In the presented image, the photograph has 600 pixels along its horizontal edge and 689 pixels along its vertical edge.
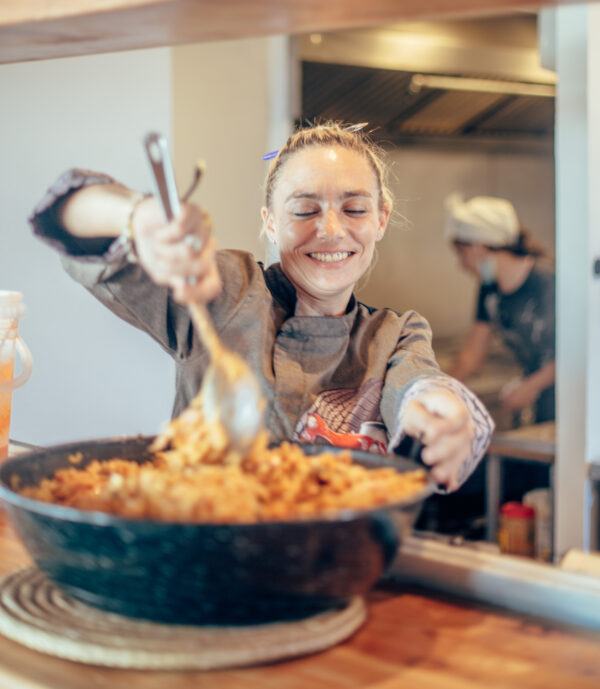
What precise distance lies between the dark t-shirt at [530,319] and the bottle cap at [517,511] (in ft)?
1.78

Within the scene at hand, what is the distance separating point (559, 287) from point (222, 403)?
2.26 m

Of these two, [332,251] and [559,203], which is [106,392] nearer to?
[332,251]

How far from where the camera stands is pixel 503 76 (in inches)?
134

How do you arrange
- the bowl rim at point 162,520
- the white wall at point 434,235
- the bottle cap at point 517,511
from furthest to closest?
the white wall at point 434,235, the bottle cap at point 517,511, the bowl rim at point 162,520

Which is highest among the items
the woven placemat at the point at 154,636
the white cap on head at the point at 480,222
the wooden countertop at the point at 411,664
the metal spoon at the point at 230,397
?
the white cap on head at the point at 480,222

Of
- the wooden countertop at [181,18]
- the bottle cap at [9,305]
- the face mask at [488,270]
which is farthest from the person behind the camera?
the face mask at [488,270]

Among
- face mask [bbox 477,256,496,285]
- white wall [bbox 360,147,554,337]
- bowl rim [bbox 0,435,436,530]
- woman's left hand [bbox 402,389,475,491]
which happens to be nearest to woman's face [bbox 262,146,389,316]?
woman's left hand [bbox 402,389,475,491]

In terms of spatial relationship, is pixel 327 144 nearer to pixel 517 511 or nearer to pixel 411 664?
pixel 411 664

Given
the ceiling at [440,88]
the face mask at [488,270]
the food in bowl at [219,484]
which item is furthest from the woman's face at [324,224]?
the face mask at [488,270]

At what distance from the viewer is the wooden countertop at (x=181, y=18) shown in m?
0.65

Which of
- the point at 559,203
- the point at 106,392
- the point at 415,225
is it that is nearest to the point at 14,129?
the point at 106,392

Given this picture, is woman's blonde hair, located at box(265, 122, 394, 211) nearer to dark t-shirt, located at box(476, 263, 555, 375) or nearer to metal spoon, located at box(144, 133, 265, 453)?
metal spoon, located at box(144, 133, 265, 453)

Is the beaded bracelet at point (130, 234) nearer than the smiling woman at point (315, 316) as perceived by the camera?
Yes

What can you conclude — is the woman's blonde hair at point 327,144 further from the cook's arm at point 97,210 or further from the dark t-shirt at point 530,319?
the dark t-shirt at point 530,319
